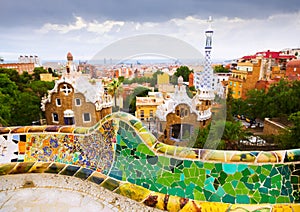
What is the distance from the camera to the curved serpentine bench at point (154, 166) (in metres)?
1.76

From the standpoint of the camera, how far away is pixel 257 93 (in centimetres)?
1498

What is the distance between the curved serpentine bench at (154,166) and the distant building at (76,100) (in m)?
6.60

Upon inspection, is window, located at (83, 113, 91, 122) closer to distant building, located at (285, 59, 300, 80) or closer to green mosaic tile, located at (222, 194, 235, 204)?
green mosaic tile, located at (222, 194, 235, 204)

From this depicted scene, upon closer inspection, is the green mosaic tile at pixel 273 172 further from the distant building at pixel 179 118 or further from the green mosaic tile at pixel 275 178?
the distant building at pixel 179 118

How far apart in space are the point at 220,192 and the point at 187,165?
0.31 metres

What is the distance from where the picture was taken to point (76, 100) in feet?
30.6

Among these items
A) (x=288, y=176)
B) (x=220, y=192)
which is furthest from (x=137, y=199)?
(x=288, y=176)

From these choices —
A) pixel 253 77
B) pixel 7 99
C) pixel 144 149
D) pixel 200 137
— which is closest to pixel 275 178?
pixel 144 149

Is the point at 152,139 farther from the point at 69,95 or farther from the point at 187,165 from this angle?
the point at 69,95

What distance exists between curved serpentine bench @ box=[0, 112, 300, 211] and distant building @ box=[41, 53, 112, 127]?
6.60m

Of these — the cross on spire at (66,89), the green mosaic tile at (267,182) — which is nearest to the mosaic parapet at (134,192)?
the green mosaic tile at (267,182)

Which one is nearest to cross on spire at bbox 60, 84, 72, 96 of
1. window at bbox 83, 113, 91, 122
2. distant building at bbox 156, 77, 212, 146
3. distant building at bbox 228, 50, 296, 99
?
window at bbox 83, 113, 91, 122

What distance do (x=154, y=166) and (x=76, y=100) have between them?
7835 mm

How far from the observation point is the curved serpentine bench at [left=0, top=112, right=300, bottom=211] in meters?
1.76
